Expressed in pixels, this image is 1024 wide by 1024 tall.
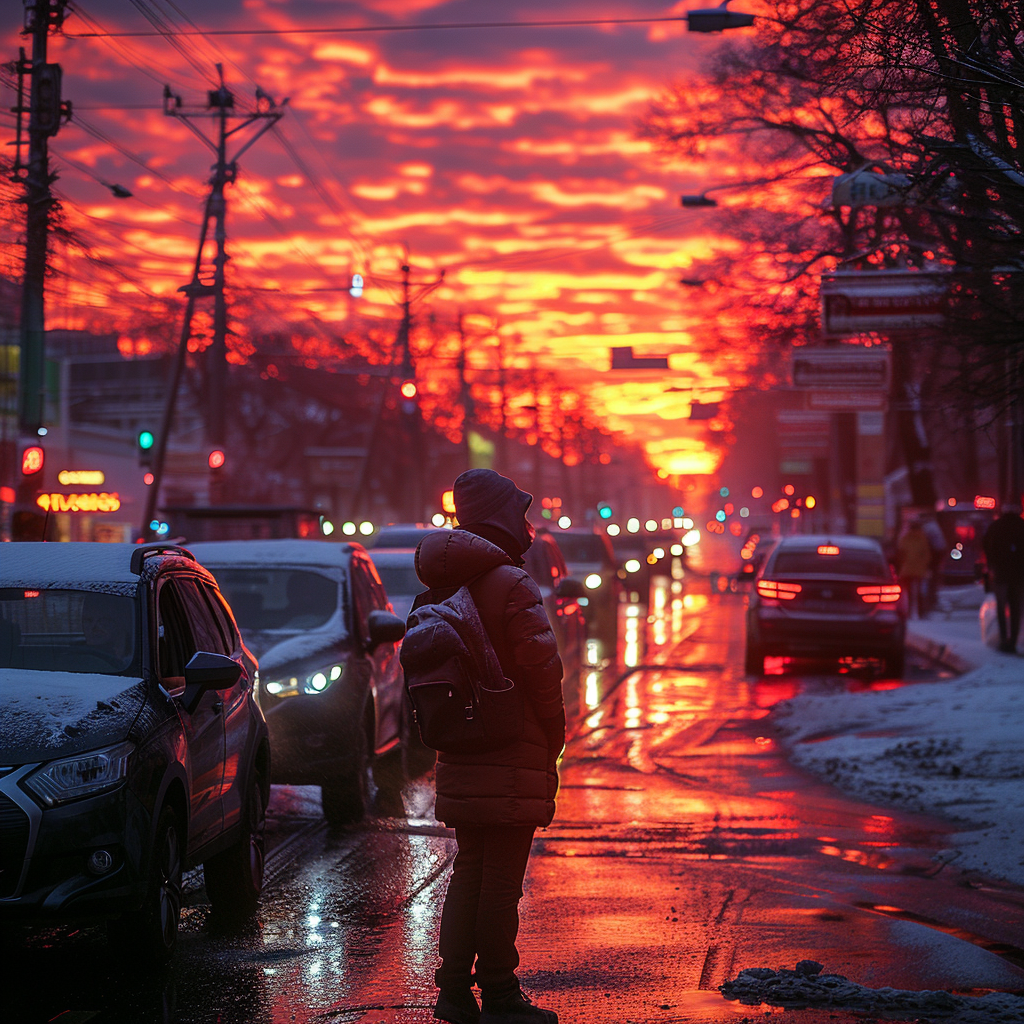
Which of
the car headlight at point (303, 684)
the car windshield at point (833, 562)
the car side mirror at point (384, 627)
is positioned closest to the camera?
the car side mirror at point (384, 627)

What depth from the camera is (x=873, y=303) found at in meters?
18.4

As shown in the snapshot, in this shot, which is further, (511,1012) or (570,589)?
(570,589)

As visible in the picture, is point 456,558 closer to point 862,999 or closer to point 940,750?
point 862,999

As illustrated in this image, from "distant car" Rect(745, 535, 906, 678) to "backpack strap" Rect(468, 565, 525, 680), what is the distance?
48.7 ft

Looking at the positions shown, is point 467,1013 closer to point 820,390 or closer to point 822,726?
point 822,726

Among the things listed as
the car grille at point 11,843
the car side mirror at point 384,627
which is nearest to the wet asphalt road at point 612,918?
the car grille at point 11,843

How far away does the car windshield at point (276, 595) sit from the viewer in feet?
37.0

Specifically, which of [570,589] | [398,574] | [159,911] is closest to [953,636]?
[570,589]

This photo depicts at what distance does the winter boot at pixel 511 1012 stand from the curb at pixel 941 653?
16665 mm

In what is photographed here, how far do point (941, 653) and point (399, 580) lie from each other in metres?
11.1

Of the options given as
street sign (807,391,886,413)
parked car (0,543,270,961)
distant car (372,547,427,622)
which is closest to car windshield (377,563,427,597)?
distant car (372,547,427,622)

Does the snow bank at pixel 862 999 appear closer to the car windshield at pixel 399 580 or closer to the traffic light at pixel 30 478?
the car windshield at pixel 399 580

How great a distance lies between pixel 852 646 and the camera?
19.5 meters

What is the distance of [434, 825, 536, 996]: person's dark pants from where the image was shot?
16.8ft
